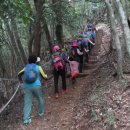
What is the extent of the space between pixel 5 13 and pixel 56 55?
7.10ft

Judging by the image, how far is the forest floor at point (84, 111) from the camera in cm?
783

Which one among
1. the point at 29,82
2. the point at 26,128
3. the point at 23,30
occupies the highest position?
the point at 23,30

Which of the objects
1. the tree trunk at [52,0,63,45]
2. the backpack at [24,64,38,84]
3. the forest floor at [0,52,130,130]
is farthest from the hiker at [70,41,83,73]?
the backpack at [24,64,38,84]

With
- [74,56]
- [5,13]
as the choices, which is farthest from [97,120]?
[74,56]

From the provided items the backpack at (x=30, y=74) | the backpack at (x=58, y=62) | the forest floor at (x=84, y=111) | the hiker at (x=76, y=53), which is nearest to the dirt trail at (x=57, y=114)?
the forest floor at (x=84, y=111)

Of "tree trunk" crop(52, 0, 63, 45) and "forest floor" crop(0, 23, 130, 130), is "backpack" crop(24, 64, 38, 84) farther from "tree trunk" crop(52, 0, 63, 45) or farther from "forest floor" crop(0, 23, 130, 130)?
"tree trunk" crop(52, 0, 63, 45)

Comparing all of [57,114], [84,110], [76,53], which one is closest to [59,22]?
[76,53]

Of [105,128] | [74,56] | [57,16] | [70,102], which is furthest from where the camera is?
[57,16]

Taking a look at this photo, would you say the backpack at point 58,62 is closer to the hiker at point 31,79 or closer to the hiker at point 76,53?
the hiker at point 31,79

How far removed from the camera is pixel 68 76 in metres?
14.1

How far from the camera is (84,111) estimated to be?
9203mm

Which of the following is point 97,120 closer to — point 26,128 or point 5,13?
point 26,128

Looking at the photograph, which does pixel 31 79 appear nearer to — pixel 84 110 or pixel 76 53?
pixel 84 110

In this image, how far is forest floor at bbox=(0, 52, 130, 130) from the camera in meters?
7.83
